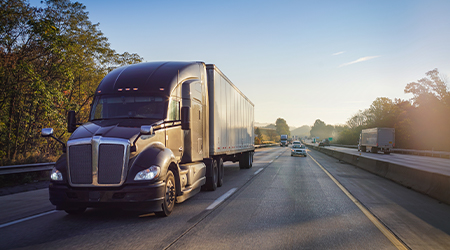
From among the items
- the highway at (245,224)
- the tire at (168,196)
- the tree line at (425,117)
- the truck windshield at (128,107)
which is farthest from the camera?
the tree line at (425,117)

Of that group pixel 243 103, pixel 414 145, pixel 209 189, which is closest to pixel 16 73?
pixel 243 103

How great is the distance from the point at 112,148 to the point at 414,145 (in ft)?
213

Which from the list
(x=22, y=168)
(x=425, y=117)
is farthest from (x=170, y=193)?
(x=425, y=117)

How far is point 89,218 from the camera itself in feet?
22.4

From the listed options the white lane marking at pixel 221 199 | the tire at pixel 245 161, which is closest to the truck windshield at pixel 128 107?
the white lane marking at pixel 221 199

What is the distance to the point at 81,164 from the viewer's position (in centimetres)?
628

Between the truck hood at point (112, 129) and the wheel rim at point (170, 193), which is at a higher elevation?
the truck hood at point (112, 129)

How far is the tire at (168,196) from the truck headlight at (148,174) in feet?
1.25

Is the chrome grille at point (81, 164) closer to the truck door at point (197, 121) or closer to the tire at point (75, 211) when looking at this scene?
the tire at point (75, 211)

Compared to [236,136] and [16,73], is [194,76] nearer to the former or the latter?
[236,136]

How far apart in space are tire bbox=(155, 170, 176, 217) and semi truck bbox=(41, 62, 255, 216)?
21 millimetres

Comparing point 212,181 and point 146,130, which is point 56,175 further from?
point 212,181

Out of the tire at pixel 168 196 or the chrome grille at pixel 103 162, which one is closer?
the chrome grille at pixel 103 162

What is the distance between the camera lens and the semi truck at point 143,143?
20.3 ft
